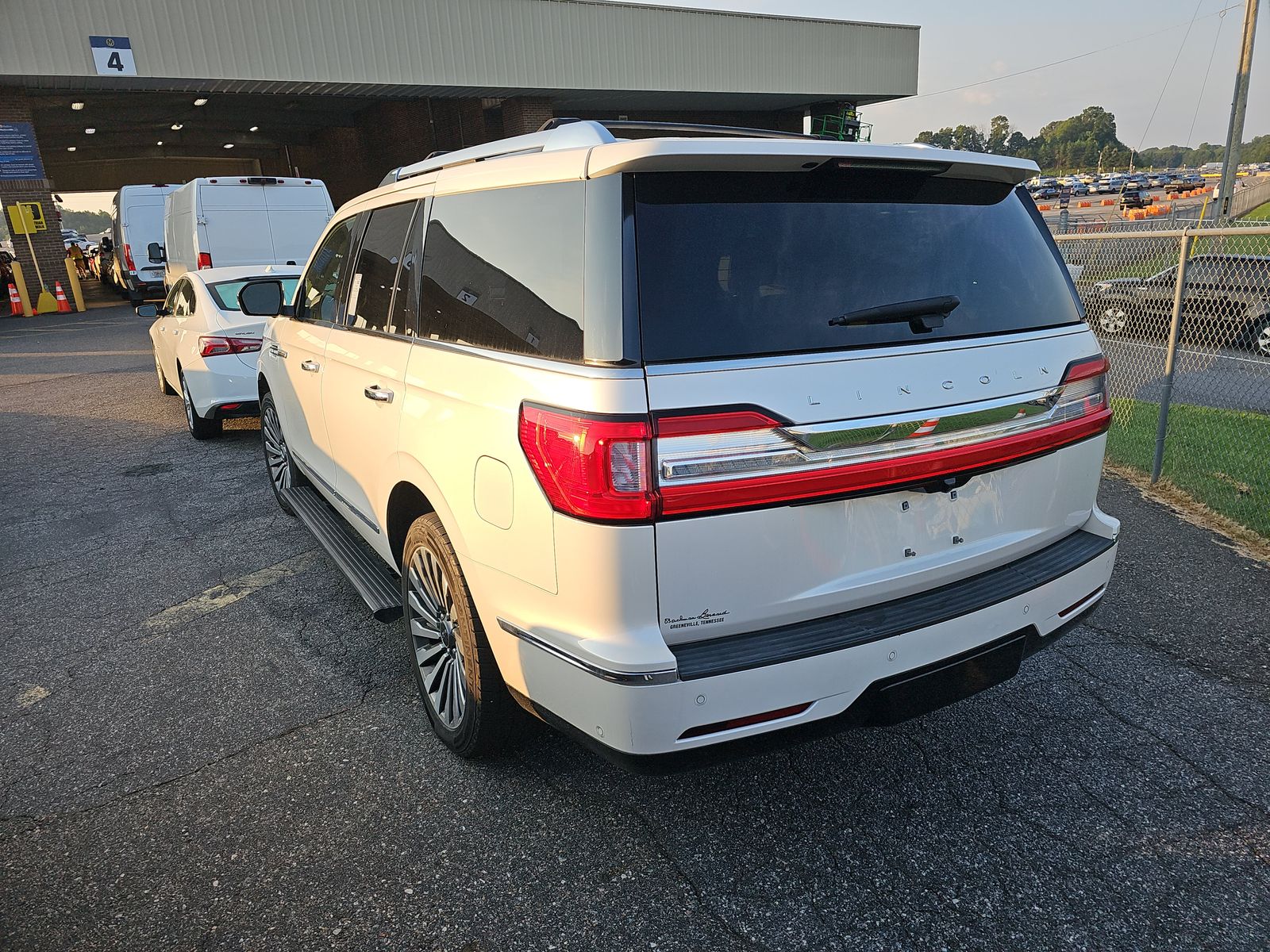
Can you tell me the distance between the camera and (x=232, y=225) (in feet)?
45.2

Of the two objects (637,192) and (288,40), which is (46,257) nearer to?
(288,40)

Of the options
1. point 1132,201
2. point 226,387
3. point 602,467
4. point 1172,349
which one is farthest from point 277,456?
point 1132,201

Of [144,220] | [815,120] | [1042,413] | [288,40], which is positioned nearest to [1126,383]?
[1042,413]

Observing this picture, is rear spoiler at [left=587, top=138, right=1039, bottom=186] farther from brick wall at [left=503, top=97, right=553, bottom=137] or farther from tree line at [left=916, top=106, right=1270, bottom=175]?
tree line at [left=916, top=106, right=1270, bottom=175]

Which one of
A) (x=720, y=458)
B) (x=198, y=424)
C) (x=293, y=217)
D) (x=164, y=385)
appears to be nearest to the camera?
(x=720, y=458)

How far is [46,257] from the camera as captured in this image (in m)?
21.7

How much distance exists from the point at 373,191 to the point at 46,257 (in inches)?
898

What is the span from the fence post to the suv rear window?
3.52 meters

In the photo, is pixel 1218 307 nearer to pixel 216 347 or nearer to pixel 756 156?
pixel 756 156

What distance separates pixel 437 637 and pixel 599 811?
2.70 feet

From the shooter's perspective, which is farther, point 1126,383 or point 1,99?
point 1,99

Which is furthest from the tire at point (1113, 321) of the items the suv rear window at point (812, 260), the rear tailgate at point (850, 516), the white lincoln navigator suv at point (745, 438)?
the rear tailgate at point (850, 516)

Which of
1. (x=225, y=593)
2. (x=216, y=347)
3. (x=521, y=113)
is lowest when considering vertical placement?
(x=225, y=593)

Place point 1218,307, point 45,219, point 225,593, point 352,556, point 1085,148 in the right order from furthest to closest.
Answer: point 1085,148, point 45,219, point 1218,307, point 225,593, point 352,556
